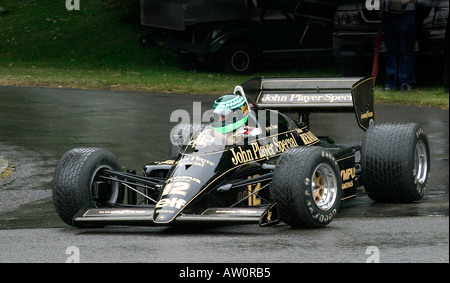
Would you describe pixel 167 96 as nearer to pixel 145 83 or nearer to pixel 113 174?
pixel 145 83

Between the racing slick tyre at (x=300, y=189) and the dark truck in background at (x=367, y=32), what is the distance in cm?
Result: 830

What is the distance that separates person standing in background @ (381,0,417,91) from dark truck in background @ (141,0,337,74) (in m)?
4.12

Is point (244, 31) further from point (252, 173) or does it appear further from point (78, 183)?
point (78, 183)

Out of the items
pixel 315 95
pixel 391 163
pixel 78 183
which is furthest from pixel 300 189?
pixel 315 95

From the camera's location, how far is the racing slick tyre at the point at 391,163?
9.27 meters

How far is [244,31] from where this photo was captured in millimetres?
20094

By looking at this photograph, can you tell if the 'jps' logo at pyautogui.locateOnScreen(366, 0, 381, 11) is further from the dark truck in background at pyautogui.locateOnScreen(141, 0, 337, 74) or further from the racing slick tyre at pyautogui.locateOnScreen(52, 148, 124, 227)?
the racing slick tyre at pyautogui.locateOnScreen(52, 148, 124, 227)

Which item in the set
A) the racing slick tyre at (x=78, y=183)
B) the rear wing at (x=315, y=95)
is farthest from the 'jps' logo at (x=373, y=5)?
the racing slick tyre at (x=78, y=183)

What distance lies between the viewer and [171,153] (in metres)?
10.4

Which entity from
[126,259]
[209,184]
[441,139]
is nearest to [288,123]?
[209,184]

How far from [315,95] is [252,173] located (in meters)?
2.07

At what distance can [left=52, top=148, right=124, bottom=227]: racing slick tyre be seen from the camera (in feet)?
27.5

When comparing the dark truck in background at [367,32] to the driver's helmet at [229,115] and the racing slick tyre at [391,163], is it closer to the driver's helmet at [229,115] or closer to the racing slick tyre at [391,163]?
the racing slick tyre at [391,163]

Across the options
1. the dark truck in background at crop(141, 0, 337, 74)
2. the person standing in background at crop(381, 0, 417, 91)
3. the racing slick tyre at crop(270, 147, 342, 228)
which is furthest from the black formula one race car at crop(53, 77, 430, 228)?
the dark truck in background at crop(141, 0, 337, 74)
